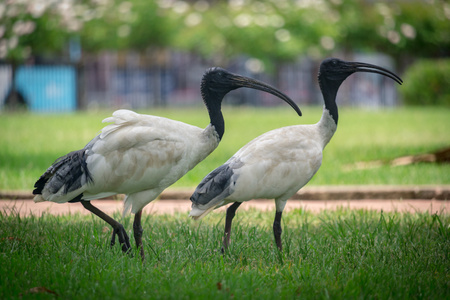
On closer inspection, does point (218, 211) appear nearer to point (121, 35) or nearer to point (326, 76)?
point (326, 76)

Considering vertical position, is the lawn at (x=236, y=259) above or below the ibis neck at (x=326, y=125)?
below

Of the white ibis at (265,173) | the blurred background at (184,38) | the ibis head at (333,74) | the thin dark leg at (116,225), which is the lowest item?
the thin dark leg at (116,225)

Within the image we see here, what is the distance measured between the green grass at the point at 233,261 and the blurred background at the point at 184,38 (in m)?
17.5

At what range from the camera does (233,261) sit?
15.4 feet

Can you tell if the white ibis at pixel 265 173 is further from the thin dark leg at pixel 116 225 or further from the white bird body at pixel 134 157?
the thin dark leg at pixel 116 225

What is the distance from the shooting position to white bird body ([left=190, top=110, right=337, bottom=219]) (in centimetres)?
456

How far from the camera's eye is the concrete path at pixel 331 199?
7008 mm

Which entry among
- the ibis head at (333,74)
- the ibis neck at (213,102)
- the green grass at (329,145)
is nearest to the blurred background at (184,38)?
the green grass at (329,145)

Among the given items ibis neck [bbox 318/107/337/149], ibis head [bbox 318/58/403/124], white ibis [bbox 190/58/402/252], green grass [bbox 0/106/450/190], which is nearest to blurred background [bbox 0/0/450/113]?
green grass [bbox 0/106/450/190]

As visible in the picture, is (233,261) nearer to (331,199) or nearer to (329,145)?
(331,199)

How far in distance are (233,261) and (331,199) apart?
3.09 m

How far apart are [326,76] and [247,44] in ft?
70.2

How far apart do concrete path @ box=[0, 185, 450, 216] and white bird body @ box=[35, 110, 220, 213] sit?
2.24m

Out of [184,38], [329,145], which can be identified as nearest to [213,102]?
[329,145]
